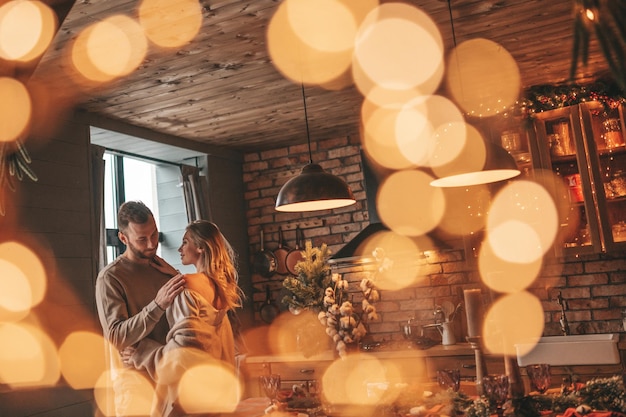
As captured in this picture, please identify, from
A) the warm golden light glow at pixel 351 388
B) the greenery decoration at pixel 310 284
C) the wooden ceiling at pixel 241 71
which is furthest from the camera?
the greenery decoration at pixel 310 284

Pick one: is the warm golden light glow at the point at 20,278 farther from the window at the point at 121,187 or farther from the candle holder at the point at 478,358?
the candle holder at the point at 478,358

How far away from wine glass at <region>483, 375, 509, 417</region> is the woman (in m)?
1.09

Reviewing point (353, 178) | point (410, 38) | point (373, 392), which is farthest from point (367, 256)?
point (373, 392)

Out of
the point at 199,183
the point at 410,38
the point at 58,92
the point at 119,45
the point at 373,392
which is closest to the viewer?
the point at 373,392

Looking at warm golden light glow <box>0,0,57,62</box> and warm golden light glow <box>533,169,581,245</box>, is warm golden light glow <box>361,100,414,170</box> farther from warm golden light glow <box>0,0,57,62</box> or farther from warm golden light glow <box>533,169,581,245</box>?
warm golden light glow <box>0,0,57,62</box>

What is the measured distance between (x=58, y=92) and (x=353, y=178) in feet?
8.58

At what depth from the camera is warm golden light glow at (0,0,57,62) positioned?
5.18ft

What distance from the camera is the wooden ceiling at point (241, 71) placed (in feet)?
9.66

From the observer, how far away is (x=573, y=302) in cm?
453

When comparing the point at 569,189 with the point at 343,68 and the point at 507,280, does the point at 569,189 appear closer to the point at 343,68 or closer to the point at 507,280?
the point at 507,280

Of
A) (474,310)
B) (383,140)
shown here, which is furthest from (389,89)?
(474,310)

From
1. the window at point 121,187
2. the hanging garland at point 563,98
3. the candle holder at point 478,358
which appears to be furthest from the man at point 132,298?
the hanging garland at point 563,98

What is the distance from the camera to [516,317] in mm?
4613

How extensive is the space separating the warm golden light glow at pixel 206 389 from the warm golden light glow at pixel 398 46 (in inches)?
74.1
